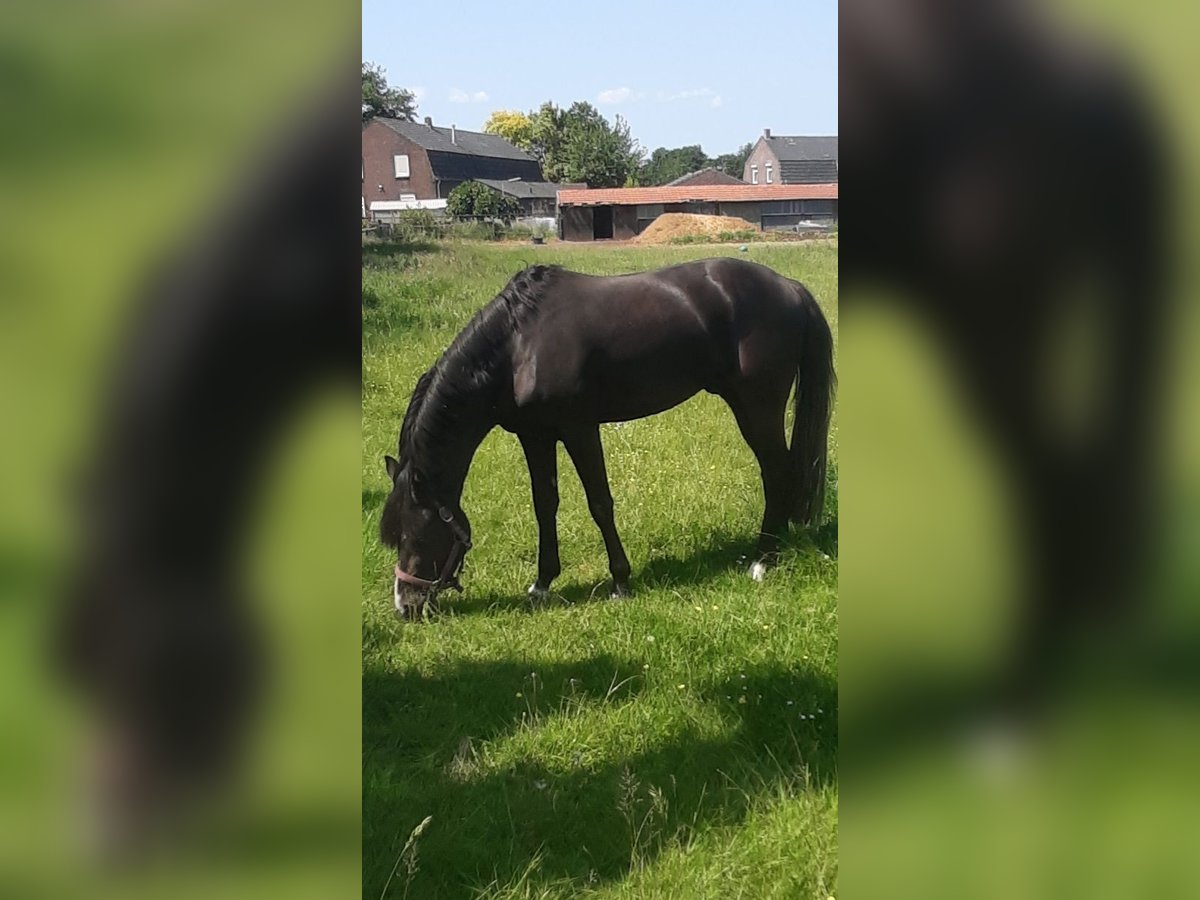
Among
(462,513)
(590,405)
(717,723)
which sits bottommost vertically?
(717,723)

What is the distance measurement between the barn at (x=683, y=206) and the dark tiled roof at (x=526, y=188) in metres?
0.03

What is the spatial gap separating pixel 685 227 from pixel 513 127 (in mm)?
583

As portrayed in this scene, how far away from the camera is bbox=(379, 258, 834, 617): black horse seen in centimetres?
299

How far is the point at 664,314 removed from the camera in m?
3.18

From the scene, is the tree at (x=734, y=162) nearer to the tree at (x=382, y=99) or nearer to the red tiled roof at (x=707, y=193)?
the red tiled roof at (x=707, y=193)

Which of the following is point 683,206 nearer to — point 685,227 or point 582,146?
point 685,227

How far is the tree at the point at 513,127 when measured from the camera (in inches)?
102

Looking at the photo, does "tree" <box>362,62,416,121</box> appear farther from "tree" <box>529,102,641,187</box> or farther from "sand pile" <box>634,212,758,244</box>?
"sand pile" <box>634,212,758,244</box>

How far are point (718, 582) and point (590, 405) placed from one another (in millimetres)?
684
